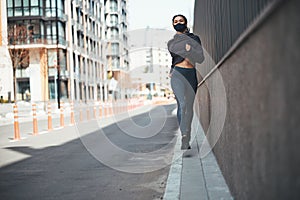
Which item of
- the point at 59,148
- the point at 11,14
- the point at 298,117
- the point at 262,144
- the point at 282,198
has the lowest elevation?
the point at 59,148

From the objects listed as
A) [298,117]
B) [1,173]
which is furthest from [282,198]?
[1,173]

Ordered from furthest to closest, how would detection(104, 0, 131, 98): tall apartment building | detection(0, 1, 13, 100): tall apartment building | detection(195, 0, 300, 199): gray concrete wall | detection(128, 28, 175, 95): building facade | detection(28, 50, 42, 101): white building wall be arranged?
detection(104, 0, 131, 98): tall apartment building < detection(128, 28, 175, 95): building facade < detection(28, 50, 42, 101): white building wall < detection(0, 1, 13, 100): tall apartment building < detection(195, 0, 300, 199): gray concrete wall

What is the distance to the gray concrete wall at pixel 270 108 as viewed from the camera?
1.44 metres

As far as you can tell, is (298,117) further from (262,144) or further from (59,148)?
(59,148)

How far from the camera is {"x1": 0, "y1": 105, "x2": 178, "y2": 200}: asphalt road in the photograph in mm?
4348

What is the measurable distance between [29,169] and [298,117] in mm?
5337

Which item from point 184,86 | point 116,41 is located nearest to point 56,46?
point 116,41

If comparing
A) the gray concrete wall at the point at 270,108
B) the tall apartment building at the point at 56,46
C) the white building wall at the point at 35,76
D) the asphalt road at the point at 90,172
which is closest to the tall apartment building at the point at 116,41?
the tall apartment building at the point at 56,46

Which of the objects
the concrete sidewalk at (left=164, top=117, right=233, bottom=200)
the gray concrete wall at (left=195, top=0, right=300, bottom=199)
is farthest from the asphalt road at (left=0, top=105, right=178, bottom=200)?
the gray concrete wall at (left=195, top=0, right=300, bottom=199)

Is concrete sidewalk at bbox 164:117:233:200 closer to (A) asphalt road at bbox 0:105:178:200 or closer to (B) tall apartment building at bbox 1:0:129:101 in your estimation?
(A) asphalt road at bbox 0:105:178:200

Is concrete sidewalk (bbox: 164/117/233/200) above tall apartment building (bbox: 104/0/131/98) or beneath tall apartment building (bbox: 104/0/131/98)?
beneath

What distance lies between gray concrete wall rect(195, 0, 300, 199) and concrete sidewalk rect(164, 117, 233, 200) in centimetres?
73

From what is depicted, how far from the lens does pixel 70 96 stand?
50688 millimetres

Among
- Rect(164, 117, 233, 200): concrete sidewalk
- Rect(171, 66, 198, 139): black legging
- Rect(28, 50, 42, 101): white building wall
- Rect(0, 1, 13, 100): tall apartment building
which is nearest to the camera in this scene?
Rect(164, 117, 233, 200): concrete sidewalk
